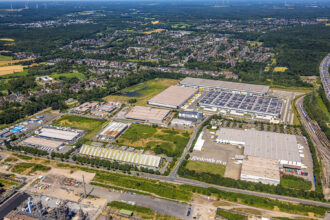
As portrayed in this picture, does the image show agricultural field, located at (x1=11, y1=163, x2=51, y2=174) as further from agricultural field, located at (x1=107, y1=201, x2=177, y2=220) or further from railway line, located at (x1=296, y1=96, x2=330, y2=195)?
railway line, located at (x1=296, y1=96, x2=330, y2=195)

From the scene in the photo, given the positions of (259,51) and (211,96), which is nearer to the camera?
(211,96)

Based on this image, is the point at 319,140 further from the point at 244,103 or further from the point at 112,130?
the point at 112,130

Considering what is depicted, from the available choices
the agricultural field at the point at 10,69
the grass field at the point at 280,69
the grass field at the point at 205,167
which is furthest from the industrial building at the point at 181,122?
the agricultural field at the point at 10,69

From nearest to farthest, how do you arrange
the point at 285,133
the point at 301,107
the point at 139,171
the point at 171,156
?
the point at 139,171, the point at 171,156, the point at 285,133, the point at 301,107

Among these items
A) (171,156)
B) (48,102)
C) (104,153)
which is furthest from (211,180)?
(48,102)

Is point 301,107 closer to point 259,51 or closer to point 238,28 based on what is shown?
point 259,51

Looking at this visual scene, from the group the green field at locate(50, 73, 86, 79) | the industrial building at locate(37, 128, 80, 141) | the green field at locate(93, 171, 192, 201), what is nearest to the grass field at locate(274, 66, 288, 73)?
the green field at locate(50, 73, 86, 79)

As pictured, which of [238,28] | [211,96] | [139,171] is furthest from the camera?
[238,28]
